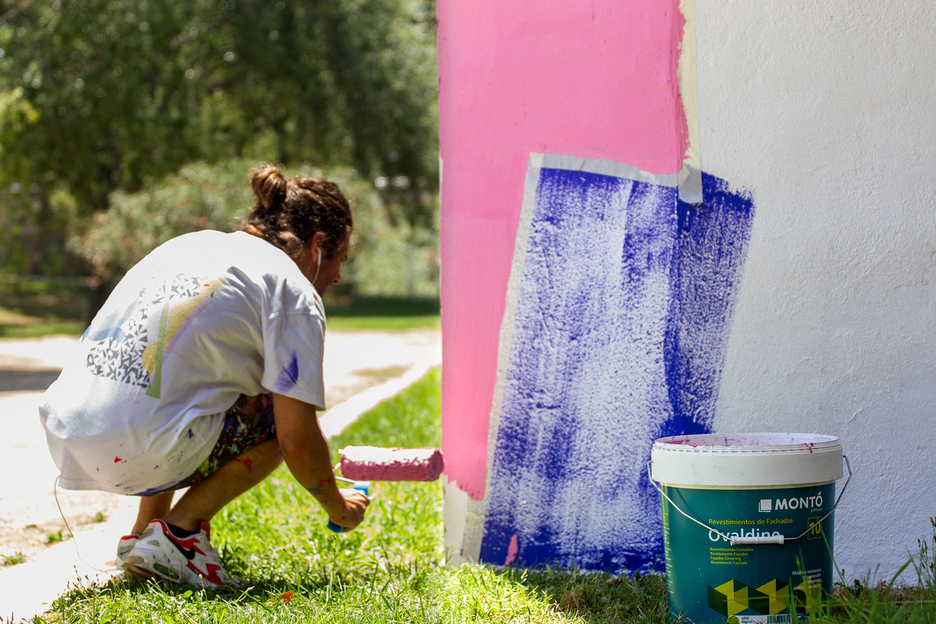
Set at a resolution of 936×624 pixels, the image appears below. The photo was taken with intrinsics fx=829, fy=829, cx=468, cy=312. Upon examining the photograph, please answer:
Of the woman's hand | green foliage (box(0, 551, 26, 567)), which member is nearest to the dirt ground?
green foliage (box(0, 551, 26, 567))

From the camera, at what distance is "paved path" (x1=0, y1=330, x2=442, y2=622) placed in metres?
2.44

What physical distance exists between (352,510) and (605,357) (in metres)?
0.85

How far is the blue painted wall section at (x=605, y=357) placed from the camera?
231 centimetres

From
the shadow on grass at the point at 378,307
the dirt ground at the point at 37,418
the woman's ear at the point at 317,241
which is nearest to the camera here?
the woman's ear at the point at 317,241

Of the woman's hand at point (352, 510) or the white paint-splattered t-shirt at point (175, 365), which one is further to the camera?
the woman's hand at point (352, 510)

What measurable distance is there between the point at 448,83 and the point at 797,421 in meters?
1.44

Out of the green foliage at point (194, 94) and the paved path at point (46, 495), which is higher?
the green foliage at point (194, 94)

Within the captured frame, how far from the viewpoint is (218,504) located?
7.63ft

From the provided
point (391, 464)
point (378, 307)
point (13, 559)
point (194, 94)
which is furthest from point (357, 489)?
point (378, 307)

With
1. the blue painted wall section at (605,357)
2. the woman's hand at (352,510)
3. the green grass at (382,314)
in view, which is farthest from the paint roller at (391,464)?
the green grass at (382,314)

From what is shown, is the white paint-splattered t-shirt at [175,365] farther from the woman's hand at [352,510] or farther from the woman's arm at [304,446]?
the woman's hand at [352,510]

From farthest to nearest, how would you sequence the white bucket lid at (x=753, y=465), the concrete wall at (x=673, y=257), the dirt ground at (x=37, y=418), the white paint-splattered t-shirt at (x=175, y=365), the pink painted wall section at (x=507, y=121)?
the dirt ground at (x=37, y=418), the pink painted wall section at (x=507, y=121), the concrete wall at (x=673, y=257), the white paint-splattered t-shirt at (x=175, y=365), the white bucket lid at (x=753, y=465)

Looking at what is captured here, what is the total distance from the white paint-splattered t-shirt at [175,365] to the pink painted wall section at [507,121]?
0.53 m

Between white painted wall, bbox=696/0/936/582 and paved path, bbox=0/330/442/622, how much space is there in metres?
1.94
